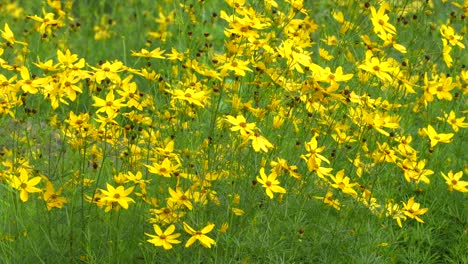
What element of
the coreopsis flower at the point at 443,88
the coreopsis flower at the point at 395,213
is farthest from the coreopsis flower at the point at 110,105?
the coreopsis flower at the point at 443,88

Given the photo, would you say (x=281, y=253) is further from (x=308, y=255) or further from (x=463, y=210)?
(x=463, y=210)

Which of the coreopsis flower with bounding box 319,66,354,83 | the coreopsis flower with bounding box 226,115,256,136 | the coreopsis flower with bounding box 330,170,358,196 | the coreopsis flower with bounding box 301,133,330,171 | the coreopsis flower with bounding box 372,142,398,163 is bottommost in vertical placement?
the coreopsis flower with bounding box 330,170,358,196

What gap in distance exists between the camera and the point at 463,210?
12.8ft

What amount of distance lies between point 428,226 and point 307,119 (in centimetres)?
99

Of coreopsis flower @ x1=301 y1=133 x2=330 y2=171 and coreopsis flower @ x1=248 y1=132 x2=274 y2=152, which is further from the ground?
coreopsis flower @ x1=248 y1=132 x2=274 y2=152

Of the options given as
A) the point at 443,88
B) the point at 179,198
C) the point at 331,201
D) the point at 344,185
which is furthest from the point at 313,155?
the point at 443,88

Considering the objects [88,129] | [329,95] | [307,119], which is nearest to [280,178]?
[307,119]

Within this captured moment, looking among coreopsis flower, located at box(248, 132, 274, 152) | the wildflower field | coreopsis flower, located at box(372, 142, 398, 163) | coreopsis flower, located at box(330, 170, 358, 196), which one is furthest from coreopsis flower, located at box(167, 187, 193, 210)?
coreopsis flower, located at box(372, 142, 398, 163)

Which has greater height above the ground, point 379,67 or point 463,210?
point 379,67

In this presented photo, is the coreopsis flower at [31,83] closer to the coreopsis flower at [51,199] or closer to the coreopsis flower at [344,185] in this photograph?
the coreopsis flower at [51,199]

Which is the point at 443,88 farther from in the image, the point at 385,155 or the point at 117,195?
the point at 117,195

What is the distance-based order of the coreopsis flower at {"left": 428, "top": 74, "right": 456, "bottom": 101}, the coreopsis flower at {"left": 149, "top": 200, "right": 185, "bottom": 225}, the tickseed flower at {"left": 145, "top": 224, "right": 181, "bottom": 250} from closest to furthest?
the tickseed flower at {"left": 145, "top": 224, "right": 181, "bottom": 250} → the coreopsis flower at {"left": 149, "top": 200, "right": 185, "bottom": 225} → the coreopsis flower at {"left": 428, "top": 74, "right": 456, "bottom": 101}

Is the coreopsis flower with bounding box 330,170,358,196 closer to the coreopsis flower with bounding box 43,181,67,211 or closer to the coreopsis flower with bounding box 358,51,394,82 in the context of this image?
the coreopsis flower with bounding box 358,51,394,82

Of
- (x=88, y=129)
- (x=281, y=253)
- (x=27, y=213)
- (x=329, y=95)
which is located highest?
(x=329, y=95)
